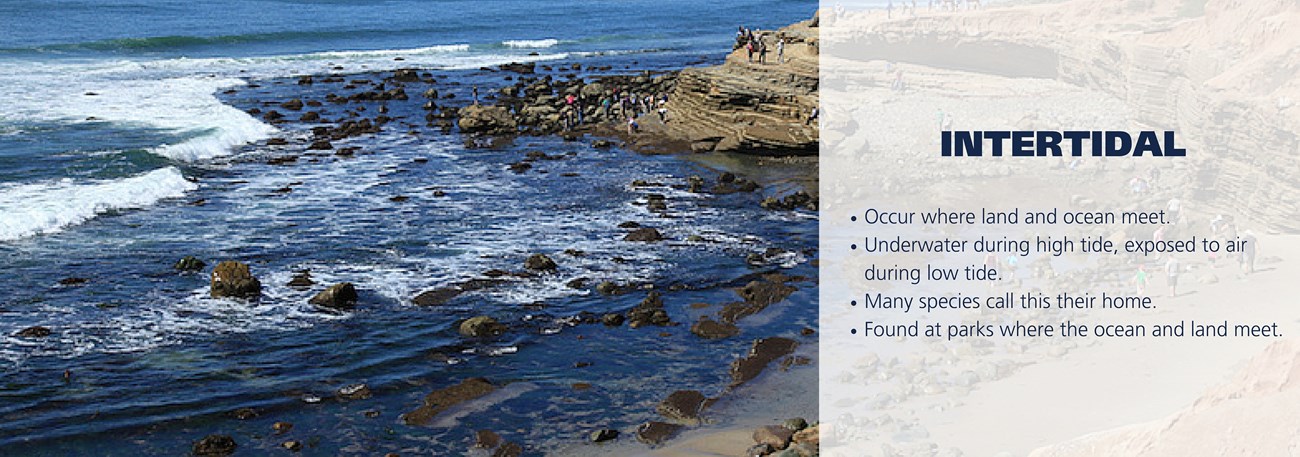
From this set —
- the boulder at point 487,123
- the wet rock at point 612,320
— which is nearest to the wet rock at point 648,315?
the wet rock at point 612,320

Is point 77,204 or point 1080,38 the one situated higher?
point 1080,38

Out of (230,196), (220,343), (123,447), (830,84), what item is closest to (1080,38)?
(830,84)

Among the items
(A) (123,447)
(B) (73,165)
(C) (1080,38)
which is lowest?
(A) (123,447)

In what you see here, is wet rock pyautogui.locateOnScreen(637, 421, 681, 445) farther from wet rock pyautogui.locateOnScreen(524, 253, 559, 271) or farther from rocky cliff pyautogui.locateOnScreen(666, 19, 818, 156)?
rocky cliff pyautogui.locateOnScreen(666, 19, 818, 156)

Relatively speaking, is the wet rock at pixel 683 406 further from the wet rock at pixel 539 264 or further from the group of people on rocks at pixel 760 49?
the group of people on rocks at pixel 760 49

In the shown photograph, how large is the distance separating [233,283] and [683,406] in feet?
37.1

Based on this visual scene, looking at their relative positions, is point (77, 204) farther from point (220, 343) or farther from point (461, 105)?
point (461, 105)

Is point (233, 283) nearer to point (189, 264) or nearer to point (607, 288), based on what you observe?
point (189, 264)

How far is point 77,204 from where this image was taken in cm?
3456

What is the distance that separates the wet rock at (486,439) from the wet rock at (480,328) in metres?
4.82

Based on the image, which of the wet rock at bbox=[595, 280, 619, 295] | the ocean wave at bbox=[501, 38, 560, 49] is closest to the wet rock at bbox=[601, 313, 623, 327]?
the wet rock at bbox=[595, 280, 619, 295]

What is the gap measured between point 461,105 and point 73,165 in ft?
64.1

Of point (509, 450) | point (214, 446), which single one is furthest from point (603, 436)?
point (214, 446)

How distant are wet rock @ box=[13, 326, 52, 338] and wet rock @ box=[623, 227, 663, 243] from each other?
13.7m
